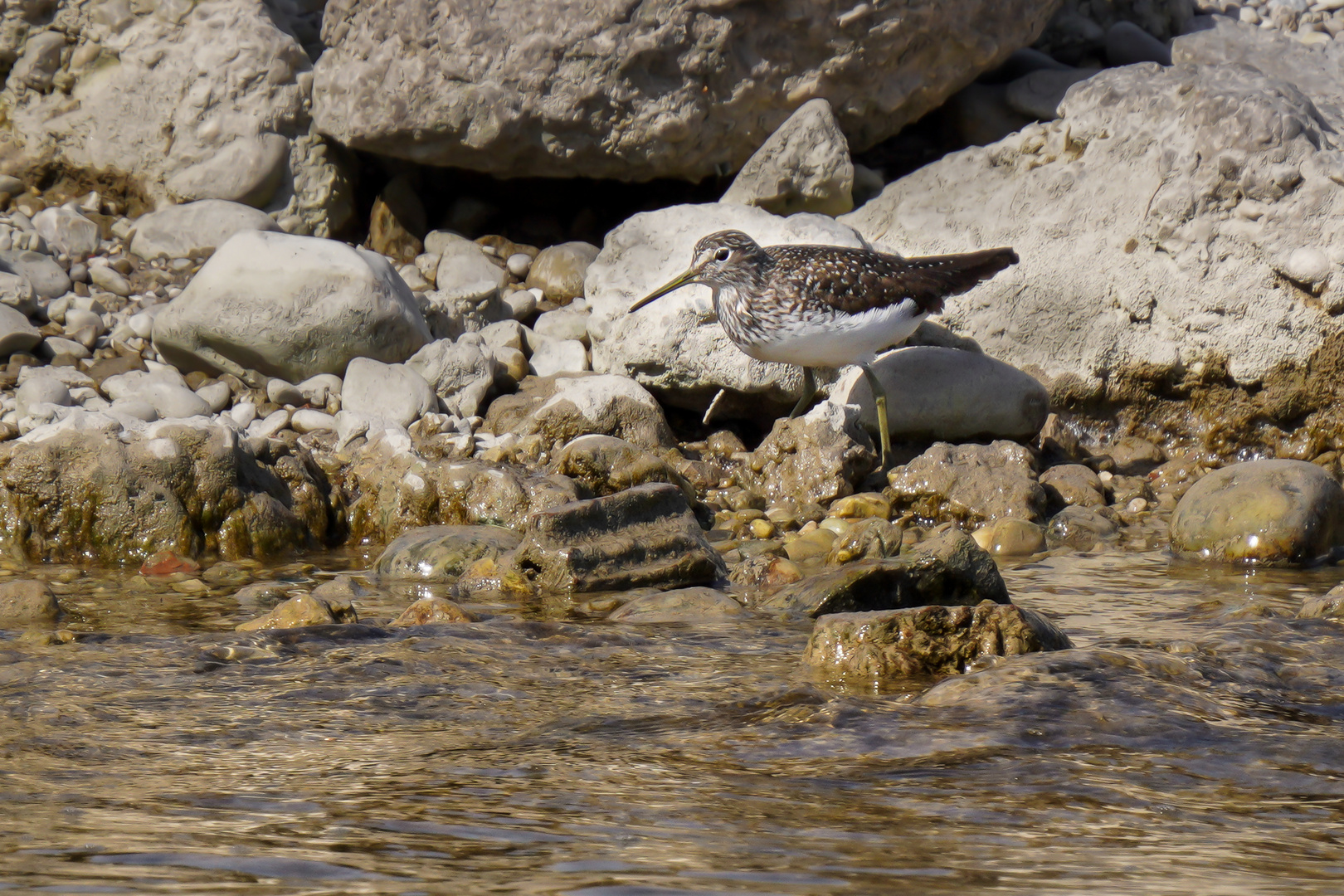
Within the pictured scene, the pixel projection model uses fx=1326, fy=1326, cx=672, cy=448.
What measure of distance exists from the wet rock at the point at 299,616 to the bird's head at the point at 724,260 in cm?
333

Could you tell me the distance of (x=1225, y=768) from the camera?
2914 mm

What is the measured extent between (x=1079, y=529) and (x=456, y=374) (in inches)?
141

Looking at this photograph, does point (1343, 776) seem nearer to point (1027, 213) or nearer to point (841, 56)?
point (1027, 213)

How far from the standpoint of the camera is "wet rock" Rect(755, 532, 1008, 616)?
4.70 metres

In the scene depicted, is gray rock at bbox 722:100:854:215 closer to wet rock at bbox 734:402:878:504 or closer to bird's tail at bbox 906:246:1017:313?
bird's tail at bbox 906:246:1017:313

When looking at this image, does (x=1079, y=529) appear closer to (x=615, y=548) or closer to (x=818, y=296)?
(x=818, y=296)

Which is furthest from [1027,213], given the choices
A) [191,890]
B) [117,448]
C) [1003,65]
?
[191,890]

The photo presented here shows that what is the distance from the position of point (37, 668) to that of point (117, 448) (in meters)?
2.52

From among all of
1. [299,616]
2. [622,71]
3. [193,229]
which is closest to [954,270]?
[622,71]

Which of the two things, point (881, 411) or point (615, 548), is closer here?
point (615, 548)

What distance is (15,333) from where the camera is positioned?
25.0 ft

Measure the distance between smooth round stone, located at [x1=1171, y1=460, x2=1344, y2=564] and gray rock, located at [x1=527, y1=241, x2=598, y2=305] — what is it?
4359mm

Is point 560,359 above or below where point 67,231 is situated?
below

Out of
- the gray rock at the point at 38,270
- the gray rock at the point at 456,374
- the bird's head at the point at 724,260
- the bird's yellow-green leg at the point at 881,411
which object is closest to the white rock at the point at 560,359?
the gray rock at the point at 456,374
